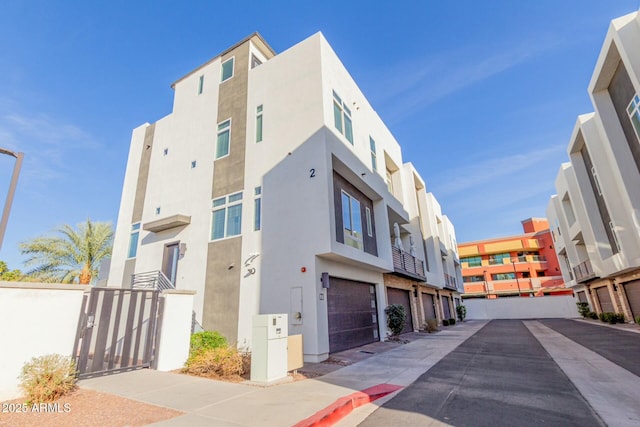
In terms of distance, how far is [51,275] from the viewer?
62.3 ft

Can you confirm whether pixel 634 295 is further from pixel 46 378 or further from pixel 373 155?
pixel 46 378

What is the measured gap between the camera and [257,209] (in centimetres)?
1362

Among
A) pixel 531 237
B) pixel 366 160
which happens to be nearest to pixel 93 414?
pixel 366 160

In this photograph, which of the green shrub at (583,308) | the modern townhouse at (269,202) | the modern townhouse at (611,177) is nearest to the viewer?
the modern townhouse at (269,202)

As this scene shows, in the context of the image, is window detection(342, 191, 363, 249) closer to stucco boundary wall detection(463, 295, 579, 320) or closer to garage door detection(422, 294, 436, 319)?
garage door detection(422, 294, 436, 319)

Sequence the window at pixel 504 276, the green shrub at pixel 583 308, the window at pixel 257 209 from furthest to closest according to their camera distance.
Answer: the window at pixel 504 276
the green shrub at pixel 583 308
the window at pixel 257 209

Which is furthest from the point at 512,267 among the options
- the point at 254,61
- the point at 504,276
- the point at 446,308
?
the point at 254,61

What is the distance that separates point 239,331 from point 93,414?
295 inches

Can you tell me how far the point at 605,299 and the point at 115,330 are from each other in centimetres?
4082

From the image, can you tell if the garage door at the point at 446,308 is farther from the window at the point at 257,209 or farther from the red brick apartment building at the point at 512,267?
the window at the point at 257,209

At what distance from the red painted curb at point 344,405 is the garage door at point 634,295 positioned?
27307 mm

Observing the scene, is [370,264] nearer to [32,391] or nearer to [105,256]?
[32,391]

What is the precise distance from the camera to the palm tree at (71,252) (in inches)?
737

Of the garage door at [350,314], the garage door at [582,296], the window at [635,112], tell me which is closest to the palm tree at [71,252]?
the garage door at [350,314]
